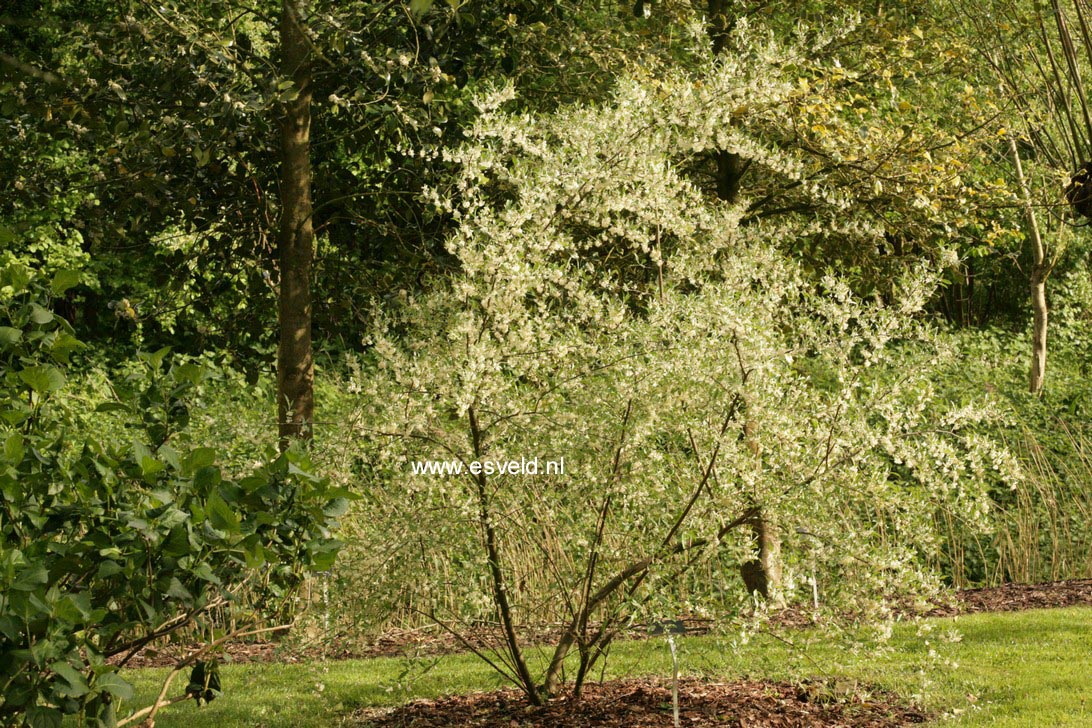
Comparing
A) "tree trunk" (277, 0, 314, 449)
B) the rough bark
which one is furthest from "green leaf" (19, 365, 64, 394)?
"tree trunk" (277, 0, 314, 449)

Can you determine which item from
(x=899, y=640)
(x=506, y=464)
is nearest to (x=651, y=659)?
(x=899, y=640)

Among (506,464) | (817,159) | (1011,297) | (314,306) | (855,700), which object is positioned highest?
(1011,297)

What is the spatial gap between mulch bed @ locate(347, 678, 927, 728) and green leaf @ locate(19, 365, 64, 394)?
2629 millimetres

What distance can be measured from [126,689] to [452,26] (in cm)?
431

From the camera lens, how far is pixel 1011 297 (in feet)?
63.6

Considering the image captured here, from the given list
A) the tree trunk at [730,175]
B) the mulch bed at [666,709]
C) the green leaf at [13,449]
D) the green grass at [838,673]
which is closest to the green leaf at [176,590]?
the green leaf at [13,449]

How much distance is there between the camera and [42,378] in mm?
2680

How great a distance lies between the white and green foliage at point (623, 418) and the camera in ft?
13.7

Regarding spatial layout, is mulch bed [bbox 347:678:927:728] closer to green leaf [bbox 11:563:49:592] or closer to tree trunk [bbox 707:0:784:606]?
tree trunk [bbox 707:0:784:606]

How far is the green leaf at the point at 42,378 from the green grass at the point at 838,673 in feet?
7.90

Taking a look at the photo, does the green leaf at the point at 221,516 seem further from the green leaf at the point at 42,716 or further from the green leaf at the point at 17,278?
the green leaf at the point at 17,278

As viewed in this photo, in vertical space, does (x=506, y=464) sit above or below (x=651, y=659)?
above

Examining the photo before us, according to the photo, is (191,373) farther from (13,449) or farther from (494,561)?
(494,561)

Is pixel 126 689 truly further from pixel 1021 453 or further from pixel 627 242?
pixel 1021 453
